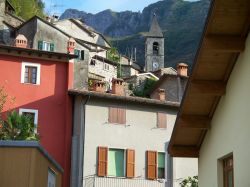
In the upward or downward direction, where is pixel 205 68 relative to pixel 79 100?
downward

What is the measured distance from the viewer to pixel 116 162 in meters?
33.5

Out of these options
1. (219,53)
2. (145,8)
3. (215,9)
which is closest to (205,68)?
(219,53)

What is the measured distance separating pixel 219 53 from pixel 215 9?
120 centimetres

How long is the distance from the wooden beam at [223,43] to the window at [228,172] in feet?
6.88

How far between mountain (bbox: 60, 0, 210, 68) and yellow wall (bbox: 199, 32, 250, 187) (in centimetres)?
13236

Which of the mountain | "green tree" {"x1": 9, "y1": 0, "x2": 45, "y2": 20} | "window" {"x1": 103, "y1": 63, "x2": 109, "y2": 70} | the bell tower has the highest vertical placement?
the mountain

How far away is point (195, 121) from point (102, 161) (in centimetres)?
2185

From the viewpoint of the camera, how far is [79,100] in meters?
33.6

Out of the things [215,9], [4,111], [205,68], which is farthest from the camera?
[4,111]

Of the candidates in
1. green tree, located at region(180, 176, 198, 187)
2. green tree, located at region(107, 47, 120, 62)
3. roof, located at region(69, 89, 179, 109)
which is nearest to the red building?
roof, located at region(69, 89, 179, 109)

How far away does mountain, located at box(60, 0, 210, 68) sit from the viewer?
15500cm

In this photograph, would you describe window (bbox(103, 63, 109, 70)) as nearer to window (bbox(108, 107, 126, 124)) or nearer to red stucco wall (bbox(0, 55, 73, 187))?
window (bbox(108, 107, 126, 124))

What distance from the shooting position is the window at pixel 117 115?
3394 centimetres

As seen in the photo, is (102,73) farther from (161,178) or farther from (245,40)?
(245,40)
